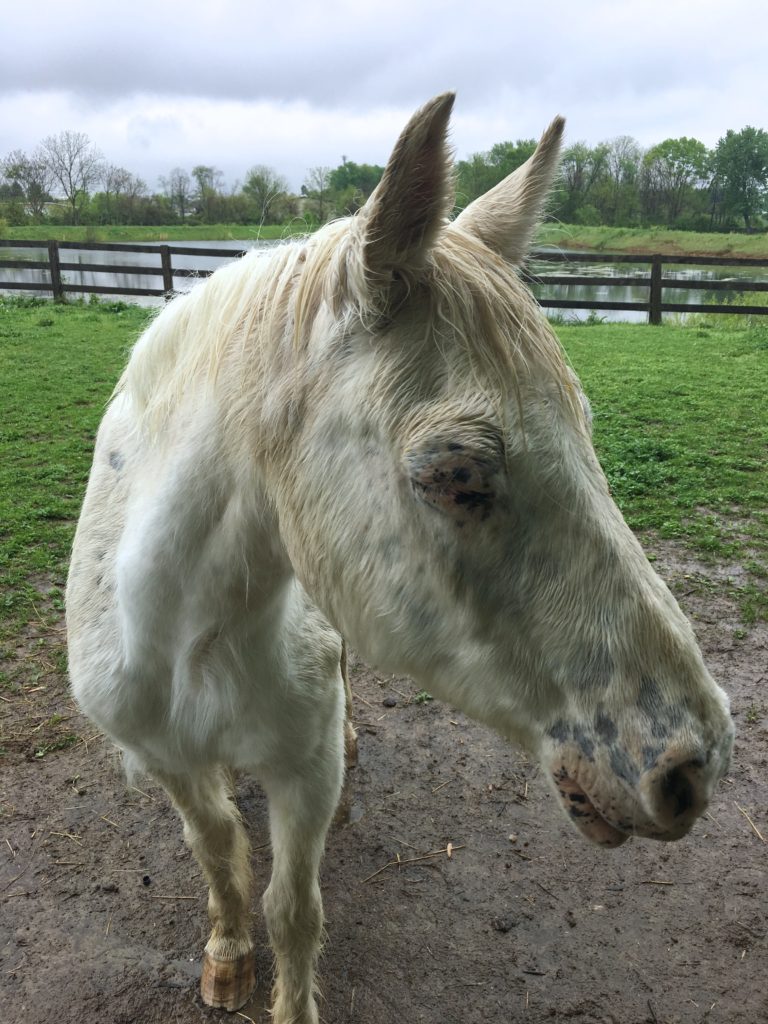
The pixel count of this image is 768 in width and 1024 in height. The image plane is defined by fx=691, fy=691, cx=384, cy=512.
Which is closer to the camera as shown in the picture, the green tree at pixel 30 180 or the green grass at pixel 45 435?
the green grass at pixel 45 435

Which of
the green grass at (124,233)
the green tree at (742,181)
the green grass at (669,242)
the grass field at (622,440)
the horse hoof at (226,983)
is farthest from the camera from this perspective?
the green tree at (742,181)

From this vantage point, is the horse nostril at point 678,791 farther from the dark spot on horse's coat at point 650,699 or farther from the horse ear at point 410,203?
the horse ear at point 410,203

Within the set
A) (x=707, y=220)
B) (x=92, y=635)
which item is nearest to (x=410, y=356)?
(x=92, y=635)

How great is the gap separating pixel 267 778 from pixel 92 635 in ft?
2.24

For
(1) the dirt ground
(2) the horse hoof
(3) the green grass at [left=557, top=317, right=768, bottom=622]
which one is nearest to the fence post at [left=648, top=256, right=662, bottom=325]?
(3) the green grass at [left=557, top=317, right=768, bottom=622]

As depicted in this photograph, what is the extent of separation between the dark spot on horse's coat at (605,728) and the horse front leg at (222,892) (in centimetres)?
163

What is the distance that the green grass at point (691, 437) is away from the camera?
5676 mm

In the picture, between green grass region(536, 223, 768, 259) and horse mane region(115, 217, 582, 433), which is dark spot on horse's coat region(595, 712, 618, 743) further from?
green grass region(536, 223, 768, 259)

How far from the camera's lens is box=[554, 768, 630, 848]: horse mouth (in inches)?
49.9

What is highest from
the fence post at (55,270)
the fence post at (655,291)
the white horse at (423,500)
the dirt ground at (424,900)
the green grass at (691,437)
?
the fence post at (55,270)

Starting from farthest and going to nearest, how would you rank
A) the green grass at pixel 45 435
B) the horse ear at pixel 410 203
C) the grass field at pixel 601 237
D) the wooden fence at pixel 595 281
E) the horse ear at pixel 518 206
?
the grass field at pixel 601 237 < the wooden fence at pixel 595 281 < the green grass at pixel 45 435 < the horse ear at pixel 518 206 < the horse ear at pixel 410 203

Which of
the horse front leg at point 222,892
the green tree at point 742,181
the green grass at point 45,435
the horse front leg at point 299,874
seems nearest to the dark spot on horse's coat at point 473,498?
the horse front leg at point 299,874

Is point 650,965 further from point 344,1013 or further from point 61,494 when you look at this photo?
point 61,494

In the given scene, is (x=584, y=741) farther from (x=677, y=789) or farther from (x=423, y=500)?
(x=423, y=500)
